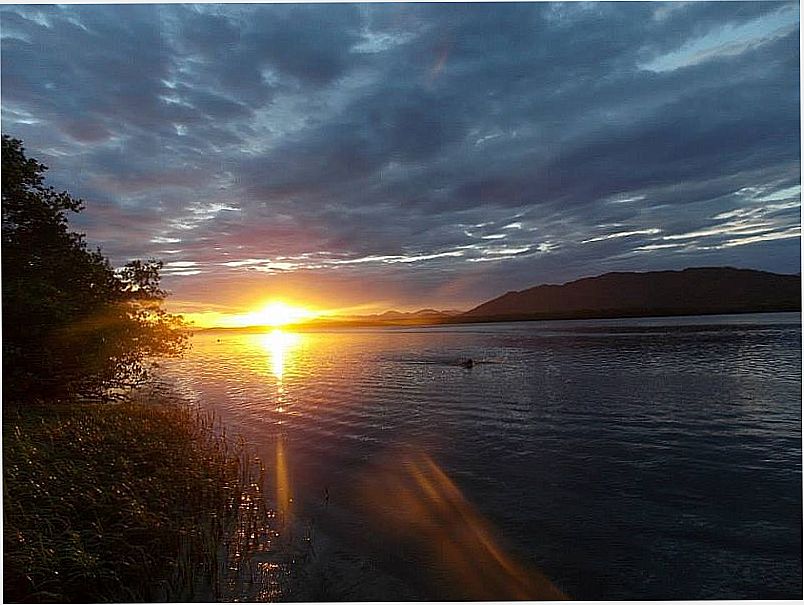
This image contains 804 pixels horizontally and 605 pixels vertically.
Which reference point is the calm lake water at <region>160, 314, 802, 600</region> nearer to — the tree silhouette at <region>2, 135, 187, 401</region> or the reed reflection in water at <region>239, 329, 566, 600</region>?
the reed reflection in water at <region>239, 329, 566, 600</region>

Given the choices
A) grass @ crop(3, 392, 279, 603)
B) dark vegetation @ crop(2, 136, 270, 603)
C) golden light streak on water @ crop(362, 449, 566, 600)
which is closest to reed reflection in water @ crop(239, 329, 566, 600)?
golden light streak on water @ crop(362, 449, 566, 600)

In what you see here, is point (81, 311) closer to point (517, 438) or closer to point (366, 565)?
point (366, 565)

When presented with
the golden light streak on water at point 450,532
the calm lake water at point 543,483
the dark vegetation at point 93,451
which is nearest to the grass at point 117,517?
the dark vegetation at point 93,451

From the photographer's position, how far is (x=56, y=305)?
36.1 feet

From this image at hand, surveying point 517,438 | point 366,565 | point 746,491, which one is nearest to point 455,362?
point 517,438

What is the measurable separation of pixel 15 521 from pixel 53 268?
26.1 feet

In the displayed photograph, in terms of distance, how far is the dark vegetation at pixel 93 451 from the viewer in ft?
21.0

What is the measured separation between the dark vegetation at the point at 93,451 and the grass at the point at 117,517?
2cm

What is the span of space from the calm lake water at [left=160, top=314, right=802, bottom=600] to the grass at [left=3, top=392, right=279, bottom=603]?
1.13 meters

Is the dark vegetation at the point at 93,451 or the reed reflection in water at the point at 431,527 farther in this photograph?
the reed reflection in water at the point at 431,527

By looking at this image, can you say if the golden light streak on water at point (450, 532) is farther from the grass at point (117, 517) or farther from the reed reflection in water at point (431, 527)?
Result: the grass at point (117, 517)

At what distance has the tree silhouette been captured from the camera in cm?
1123

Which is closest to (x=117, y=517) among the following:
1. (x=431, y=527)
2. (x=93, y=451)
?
(x=93, y=451)

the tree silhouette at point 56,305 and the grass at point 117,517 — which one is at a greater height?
the tree silhouette at point 56,305
